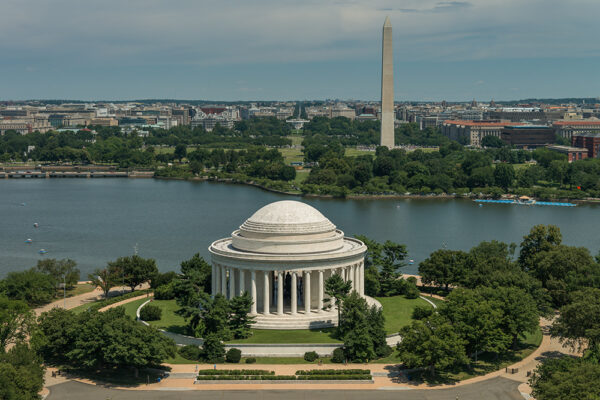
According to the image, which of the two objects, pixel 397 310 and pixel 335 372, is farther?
pixel 397 310

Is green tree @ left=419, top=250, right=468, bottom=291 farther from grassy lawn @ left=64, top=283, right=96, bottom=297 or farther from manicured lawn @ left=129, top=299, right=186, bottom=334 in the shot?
grassy lawn @ left=64, top=283, right=96, bottom=297

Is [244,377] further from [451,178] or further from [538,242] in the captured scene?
[451,178]

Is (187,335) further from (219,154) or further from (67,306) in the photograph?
(219,154)

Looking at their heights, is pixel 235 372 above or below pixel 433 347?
below

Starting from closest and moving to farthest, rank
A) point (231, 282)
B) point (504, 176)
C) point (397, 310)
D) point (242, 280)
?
point (242, 280) → point (231, 282) → point (397, 310) → point (504, 176)

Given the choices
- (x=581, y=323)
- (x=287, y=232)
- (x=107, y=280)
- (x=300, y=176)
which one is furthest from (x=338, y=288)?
(x=300, y=176)

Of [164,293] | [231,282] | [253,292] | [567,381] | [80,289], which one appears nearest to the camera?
[567,381]

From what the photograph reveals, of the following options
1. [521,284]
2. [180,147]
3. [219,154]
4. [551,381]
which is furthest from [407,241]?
[180,147]
